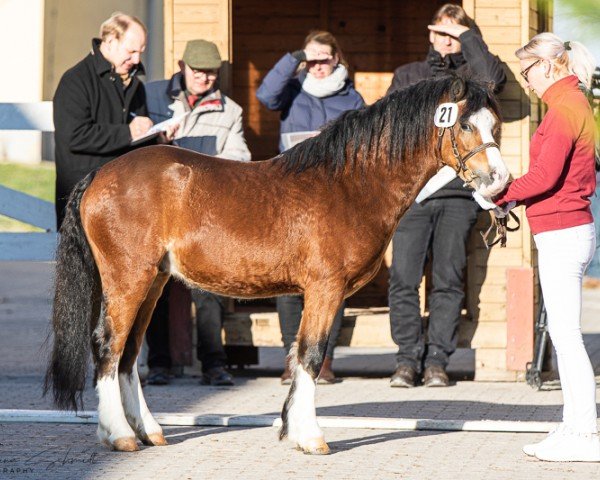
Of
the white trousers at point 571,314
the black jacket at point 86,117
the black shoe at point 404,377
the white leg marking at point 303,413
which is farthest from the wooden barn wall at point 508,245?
the white leg marking at point 303,413

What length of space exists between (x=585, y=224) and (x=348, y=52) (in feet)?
18.2

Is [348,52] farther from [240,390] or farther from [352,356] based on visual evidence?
[240,390]

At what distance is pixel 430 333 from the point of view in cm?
784

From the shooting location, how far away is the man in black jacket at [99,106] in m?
6.96

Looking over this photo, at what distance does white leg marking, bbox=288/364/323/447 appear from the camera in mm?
5168

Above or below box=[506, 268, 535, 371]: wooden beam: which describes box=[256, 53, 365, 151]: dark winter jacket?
above

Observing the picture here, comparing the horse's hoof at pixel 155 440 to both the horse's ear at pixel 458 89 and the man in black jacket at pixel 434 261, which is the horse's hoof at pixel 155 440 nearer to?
the horse's ear at pixel 458 89

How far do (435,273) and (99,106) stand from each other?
Answer: 101 inches

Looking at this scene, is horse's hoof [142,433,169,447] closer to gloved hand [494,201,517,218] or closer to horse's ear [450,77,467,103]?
gloved hand [494,201,517,218]

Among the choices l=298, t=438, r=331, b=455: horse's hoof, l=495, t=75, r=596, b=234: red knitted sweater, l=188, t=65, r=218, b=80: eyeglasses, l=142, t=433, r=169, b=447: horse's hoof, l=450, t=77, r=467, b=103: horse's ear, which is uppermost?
l=188, t=65, r=218, b=80: eyeglasses

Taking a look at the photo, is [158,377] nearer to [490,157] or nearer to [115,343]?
[115,343]

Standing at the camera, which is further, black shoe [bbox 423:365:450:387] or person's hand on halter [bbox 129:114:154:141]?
black shoe [bbox 423:365:450:387]

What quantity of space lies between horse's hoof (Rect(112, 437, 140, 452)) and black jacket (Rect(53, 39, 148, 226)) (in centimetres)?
217

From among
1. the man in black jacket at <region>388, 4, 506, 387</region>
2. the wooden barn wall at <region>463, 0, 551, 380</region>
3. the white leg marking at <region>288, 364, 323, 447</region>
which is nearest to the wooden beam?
the wooden barn wall at <region>463, 0, 551, 380</region>
